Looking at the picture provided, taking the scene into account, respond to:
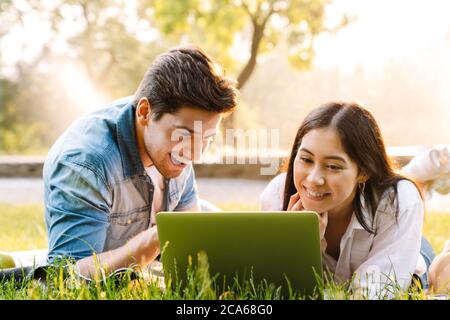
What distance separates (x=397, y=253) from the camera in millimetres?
2475

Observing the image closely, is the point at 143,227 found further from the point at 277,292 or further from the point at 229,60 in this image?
the point at 229,60

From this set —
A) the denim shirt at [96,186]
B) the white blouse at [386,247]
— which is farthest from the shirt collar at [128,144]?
the white blouse at [386,247]

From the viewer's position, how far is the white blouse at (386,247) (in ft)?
8.00

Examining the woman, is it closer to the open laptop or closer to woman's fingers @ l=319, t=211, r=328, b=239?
woman's fingers @ l=319, t=211, r=328, b=239

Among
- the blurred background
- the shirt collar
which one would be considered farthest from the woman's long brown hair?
the blurred background

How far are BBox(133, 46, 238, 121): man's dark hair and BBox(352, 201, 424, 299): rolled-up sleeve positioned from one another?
0.86m

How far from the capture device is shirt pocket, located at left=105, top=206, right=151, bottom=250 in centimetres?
295

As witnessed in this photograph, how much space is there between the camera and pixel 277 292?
204 centimetres

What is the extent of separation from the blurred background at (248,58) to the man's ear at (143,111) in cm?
699

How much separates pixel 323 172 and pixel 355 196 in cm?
29

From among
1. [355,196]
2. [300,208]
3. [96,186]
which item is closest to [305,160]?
[300,208]

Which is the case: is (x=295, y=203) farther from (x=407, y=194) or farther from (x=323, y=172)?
(x=407, y=194)

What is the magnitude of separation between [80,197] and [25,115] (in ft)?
55.5

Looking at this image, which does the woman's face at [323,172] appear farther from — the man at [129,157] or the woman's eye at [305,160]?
the man at [129,157]
